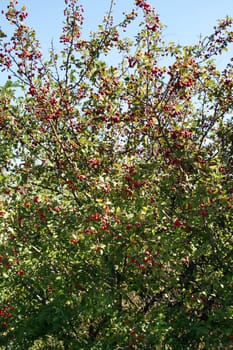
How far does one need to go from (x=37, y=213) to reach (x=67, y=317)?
4.42ft

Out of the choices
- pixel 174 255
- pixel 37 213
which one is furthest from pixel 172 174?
pixel 37 213

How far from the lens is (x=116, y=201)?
182 inches

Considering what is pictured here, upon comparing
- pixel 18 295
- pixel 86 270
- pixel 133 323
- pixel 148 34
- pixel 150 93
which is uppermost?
pixel 148 34

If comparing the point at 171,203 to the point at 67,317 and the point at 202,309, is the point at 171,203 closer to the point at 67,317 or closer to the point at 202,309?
the point at 202,309

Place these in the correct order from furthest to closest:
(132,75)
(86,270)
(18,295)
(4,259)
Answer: (18,295) → (132,75) → (86,270) → (4,259)

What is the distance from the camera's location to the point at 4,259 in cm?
443

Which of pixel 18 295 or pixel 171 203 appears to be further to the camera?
pixel 18 295

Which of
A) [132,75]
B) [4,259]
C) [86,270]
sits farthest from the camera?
[132,75]

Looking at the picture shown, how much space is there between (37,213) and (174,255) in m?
1.73

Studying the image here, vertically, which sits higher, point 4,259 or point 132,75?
point 132,75

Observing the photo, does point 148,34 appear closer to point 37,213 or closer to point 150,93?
point 150,93

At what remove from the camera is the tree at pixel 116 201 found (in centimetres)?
437

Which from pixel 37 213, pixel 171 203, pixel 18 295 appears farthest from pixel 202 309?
pixel 18 295

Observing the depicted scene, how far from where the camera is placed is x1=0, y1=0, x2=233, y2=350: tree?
4371 mm
